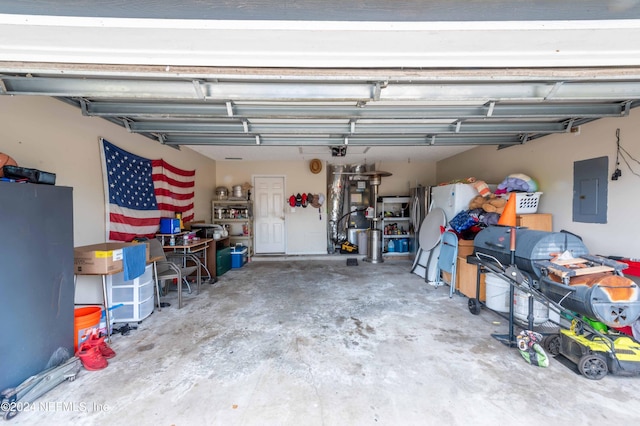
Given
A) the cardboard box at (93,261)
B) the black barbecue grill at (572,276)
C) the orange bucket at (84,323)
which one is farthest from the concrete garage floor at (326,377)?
the cardboard box at (93,261)

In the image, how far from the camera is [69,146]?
2.84 metres

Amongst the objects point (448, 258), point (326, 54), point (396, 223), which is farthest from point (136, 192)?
point (396, 223)

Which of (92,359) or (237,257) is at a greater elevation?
(237,257)

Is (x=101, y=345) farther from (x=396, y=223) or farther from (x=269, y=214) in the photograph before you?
(x=396, y=223)

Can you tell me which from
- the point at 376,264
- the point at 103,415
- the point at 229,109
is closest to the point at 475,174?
the point at 376,264

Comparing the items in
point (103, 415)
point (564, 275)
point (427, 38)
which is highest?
point (427, 38)

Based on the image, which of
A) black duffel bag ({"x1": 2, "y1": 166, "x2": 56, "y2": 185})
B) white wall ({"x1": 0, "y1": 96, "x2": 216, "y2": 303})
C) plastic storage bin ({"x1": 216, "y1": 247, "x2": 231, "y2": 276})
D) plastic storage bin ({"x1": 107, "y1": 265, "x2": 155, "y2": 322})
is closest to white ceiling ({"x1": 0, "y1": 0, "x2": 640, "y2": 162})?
white wall ({"x1": 0, "y1": 96, "x2": 216, "y2": 303})

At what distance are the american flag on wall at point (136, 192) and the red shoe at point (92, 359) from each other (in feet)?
4.99

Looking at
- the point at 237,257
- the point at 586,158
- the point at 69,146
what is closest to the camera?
the point at 69,146

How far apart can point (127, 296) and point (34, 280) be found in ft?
3.80

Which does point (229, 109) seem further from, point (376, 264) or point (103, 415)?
point (376, 264)

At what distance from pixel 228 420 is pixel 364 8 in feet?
8.50

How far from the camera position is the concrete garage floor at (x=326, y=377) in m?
1.76

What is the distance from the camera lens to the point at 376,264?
6.21 metres
